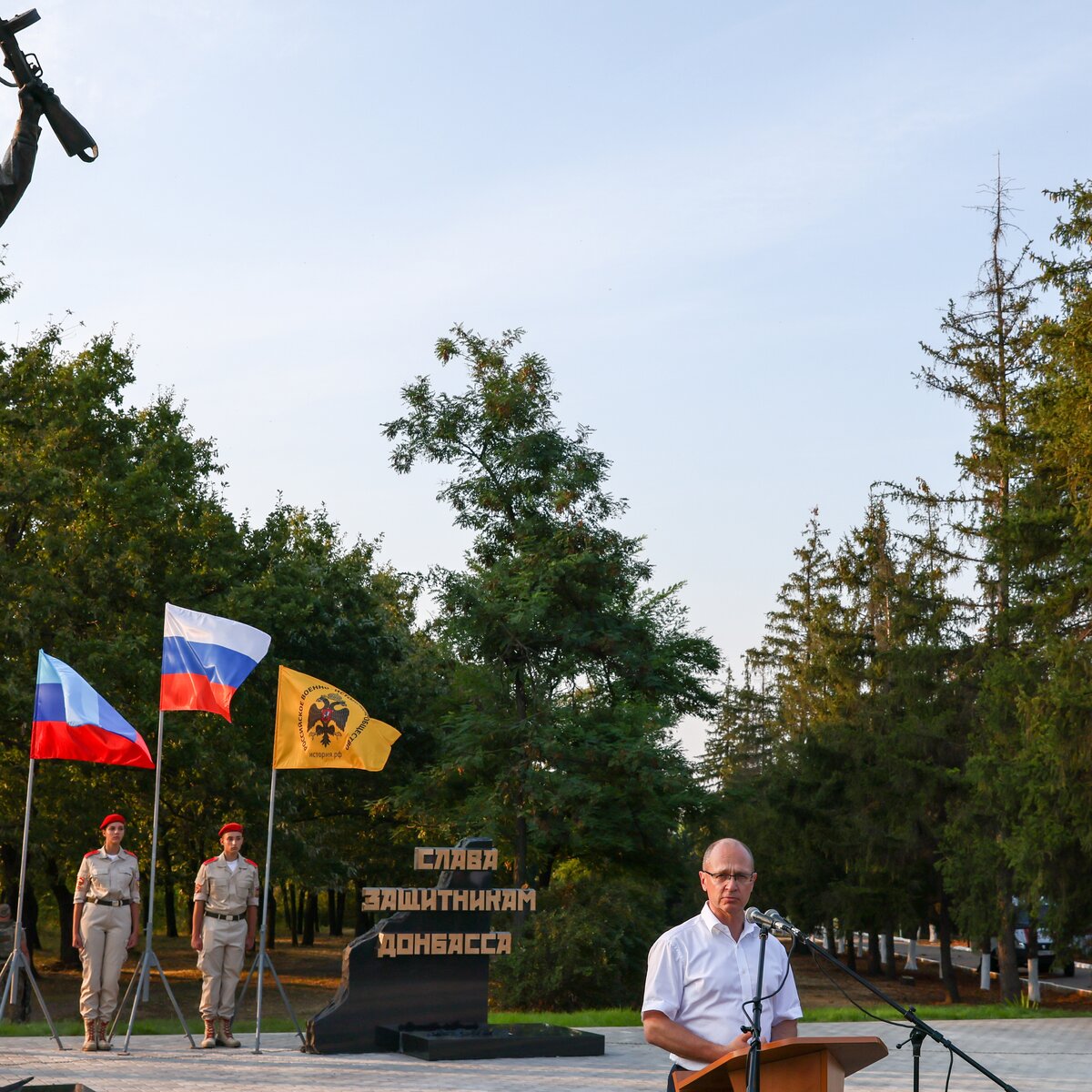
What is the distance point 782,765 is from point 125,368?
766 inches

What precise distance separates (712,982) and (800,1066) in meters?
0.52

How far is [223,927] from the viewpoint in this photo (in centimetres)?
1295

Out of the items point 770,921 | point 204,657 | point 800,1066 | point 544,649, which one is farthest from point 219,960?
point 544,649

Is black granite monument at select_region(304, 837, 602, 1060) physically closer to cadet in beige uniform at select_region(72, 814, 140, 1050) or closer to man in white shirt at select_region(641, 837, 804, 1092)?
cadet in beige uniform at select_region(72, 814, 140, 1050)

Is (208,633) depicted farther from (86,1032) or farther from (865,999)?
(865,999)

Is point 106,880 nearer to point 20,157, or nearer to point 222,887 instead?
point 222,887

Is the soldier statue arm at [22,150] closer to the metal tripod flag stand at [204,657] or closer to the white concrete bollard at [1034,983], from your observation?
the metal tripod flag stand at [204,657]

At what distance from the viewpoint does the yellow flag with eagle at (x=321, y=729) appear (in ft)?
44.4

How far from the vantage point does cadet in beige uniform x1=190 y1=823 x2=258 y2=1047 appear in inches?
507

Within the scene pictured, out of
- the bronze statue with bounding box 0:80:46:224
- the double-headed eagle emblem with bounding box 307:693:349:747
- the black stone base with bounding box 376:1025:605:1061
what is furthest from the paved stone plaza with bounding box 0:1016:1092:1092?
the bronze statue with bounding box 0:80:46:224

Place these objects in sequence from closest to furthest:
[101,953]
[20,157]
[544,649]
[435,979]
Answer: [20,157] < [101,953] < [435,979] < [544,649]

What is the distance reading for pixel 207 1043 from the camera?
42.4 ft

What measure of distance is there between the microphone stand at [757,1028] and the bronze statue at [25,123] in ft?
19.2

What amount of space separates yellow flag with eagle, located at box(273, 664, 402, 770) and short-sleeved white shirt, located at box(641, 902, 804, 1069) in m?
8.79
